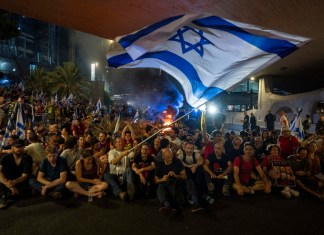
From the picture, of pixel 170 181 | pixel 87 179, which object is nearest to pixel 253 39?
pixel 170 181

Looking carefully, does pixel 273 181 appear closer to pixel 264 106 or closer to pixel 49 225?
pixel 49 225

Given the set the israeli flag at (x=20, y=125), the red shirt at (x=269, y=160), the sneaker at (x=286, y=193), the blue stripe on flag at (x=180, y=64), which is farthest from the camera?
the israeli flag at (x=20, y=125)

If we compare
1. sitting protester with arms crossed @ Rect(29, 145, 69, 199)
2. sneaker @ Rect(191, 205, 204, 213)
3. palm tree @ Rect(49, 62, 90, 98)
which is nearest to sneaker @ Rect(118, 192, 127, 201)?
sitting protester with arms crossed @ Rect(29, 145, 69, 199)

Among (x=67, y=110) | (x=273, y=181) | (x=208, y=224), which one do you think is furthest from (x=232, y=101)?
(x=208, y=224)

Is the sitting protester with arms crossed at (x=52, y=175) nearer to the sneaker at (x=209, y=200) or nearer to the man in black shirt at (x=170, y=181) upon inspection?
the man in black shirt at (x=170, y=181)

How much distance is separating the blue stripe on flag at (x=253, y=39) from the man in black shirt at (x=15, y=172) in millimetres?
4427

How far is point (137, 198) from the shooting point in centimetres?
609

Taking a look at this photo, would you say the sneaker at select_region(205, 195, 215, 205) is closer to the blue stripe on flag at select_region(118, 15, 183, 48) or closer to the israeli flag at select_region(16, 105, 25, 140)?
the blue stripe on flag at select_region(118, 15, 183, 48)

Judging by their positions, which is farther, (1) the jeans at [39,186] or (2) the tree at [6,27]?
(2) the tree at [6,27]

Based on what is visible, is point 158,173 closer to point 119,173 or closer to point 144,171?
point 144,171

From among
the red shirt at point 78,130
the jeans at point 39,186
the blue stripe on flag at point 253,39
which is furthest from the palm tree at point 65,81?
the blue stripe on flag at point 253,39

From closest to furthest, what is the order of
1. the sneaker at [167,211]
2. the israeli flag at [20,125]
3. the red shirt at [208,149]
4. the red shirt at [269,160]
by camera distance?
the sneaker at [167,211]
the red shirt at [269,160]
the red shirt at [208,149]
the israeli flag at [20,125]

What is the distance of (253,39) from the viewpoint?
162 inches

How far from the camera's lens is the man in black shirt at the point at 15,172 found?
5605 mm
